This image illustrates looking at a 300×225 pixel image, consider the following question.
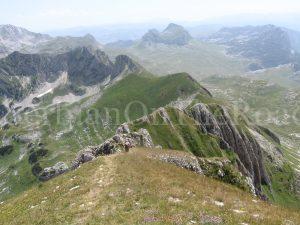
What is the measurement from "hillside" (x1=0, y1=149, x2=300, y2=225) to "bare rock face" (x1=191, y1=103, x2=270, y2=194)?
3838 inches

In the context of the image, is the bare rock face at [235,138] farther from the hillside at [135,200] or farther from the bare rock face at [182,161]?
the hillside at [135,200]

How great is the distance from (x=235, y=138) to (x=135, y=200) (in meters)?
119

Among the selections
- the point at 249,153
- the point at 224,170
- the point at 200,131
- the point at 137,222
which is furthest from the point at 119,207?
the point at 249,153

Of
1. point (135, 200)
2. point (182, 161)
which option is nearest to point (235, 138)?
point (182, 161)

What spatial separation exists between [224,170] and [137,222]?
1308 inches

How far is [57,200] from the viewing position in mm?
40750

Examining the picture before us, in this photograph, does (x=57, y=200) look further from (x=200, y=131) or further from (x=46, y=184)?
(x=200, y=131)

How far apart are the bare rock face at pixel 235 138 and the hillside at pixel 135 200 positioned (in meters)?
97.5

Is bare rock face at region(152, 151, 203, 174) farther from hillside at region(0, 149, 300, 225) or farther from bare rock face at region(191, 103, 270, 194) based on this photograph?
bare rock face at region(191, 103, 270, 194)

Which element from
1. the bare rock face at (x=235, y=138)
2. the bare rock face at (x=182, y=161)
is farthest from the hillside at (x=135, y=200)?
the bare rock face at (x=235, y=138)

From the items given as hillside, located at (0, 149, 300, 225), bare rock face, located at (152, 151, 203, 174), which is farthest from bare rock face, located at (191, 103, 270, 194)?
hillside, located at (0, 149, 300, 225)

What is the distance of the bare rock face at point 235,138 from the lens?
480 feet

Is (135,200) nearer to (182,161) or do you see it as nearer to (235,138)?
(182,161)

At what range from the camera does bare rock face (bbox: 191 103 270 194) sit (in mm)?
146375
